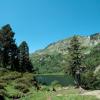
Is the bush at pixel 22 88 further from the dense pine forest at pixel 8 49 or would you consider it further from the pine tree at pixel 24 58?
the pine tree at pixel 24 58

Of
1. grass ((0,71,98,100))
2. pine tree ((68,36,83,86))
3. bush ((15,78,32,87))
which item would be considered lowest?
grass ((0,71,98,100))

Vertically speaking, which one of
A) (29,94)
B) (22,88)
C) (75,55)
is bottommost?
(29,94)

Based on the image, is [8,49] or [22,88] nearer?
[22,88]

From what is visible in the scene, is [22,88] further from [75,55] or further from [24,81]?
[75,55]

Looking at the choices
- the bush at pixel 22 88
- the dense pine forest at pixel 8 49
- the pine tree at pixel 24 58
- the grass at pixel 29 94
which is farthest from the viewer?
the pine tree at pixel 24 58

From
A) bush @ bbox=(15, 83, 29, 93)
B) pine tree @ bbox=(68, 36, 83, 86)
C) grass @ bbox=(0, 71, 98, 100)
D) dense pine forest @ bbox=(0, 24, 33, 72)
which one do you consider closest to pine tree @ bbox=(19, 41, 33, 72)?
dense pine forest @ bbox=(0, 24, 33, 72)

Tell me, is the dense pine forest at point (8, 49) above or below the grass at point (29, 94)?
above

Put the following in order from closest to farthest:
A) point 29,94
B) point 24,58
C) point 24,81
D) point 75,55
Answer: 1. point 29,94
2. point 24,81
3. point 75,55
4. point 24,58

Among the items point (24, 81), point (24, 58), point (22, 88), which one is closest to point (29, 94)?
point (22, 88)

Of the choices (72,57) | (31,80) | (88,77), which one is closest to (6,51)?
(72,57)

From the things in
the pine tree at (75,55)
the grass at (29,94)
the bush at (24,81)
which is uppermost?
the pine tree at (75,55)

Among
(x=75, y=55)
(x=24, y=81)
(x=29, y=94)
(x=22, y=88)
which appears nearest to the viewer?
(x=29, y=94)

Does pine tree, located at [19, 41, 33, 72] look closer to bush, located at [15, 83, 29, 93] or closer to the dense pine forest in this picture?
the dense pine forest

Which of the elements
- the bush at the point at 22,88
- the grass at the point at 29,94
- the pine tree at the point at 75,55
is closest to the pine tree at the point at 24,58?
the pine tree at the point at 75,55
